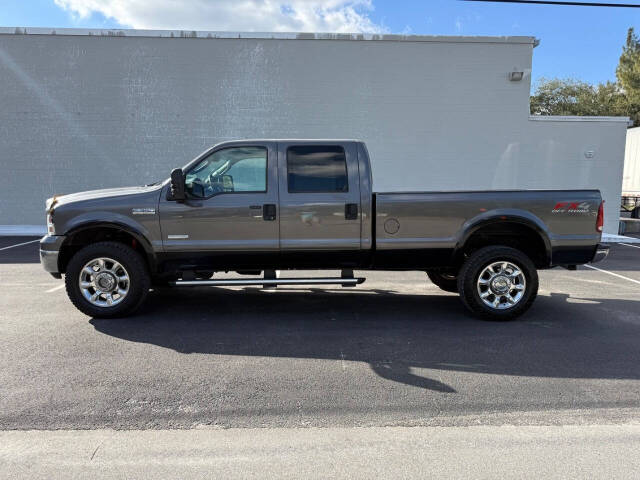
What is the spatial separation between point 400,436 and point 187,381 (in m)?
1.76

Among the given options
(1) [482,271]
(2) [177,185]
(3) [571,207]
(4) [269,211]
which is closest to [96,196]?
(2) [177,185]

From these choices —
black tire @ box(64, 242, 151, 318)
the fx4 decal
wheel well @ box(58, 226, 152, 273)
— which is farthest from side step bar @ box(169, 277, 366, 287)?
the fx4 decal

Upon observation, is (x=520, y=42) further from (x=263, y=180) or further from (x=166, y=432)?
(x=166, y=432)

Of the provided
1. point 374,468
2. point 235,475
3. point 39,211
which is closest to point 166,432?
point 235,475

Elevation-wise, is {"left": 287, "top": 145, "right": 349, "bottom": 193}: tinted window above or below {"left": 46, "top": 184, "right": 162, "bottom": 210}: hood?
above

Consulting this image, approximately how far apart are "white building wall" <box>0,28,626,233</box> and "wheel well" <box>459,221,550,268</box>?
8996 mm

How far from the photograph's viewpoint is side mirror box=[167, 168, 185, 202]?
491 centimetres

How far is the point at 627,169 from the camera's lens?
23.9m

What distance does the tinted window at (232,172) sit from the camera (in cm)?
521

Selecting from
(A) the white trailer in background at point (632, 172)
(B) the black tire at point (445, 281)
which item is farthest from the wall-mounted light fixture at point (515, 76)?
(A) the white trailer in background at point (632, 172)

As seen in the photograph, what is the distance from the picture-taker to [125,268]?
5117 mm

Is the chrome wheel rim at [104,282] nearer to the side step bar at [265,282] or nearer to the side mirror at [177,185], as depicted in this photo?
the side step bar at [265,282]

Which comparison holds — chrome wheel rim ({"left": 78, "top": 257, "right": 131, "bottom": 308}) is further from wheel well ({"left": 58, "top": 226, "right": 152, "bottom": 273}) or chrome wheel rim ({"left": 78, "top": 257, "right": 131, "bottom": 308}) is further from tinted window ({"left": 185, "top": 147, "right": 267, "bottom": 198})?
tinted window ({"left": 185, "top": 147, "right": 267, "bottom": 198})

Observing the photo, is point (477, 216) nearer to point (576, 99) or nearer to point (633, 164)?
point (633, 164)
